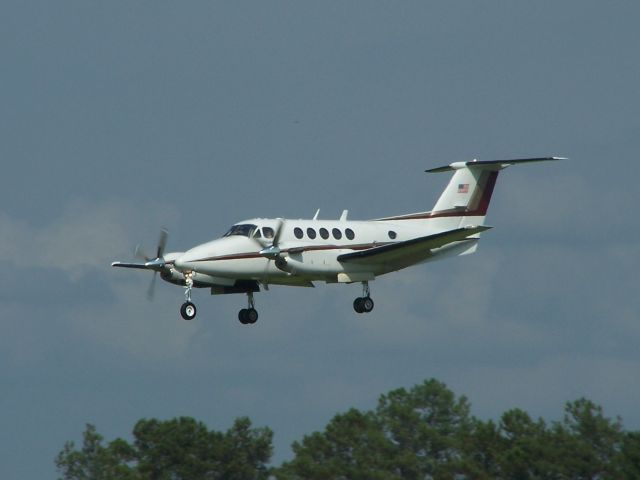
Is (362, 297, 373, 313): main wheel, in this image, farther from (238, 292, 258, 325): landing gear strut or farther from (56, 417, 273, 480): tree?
(56, 417, 273, 480): tree

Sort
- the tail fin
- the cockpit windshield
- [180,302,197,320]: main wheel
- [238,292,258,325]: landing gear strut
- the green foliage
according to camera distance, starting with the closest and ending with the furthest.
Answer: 1. [180,302,197,320]: main wheel
2. the cockpit windshield
3. [238,292,258,325]: landing gear strut
4. the tail fin
5. the green foliage

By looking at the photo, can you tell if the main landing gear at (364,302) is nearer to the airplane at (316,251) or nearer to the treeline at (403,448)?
the airplane at (316,251)

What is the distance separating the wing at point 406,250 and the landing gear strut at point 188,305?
Result: 4791 millimetres

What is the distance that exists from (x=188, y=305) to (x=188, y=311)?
185 millimetres

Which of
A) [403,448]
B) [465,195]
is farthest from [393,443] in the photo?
[465,195]

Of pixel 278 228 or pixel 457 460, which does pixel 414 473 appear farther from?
pixel 278 228

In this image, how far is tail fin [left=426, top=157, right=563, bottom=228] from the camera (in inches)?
1861

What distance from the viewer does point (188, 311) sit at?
41.5 m

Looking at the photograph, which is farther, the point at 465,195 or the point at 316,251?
the point at 465,195

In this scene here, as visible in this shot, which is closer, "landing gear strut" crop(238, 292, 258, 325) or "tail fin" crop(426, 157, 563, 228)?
"landing gear strut" crop(238, 292, 258, 325)

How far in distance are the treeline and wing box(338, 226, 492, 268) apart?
57.3 feet

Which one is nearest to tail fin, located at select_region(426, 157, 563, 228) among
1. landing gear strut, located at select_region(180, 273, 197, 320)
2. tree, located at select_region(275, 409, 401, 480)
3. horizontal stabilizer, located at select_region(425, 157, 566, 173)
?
horizontal stabilizer, located at select_region(425, 157, 566, 173)

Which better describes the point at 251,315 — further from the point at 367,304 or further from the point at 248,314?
the point at 367,304

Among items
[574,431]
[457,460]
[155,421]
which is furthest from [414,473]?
[155,421]
